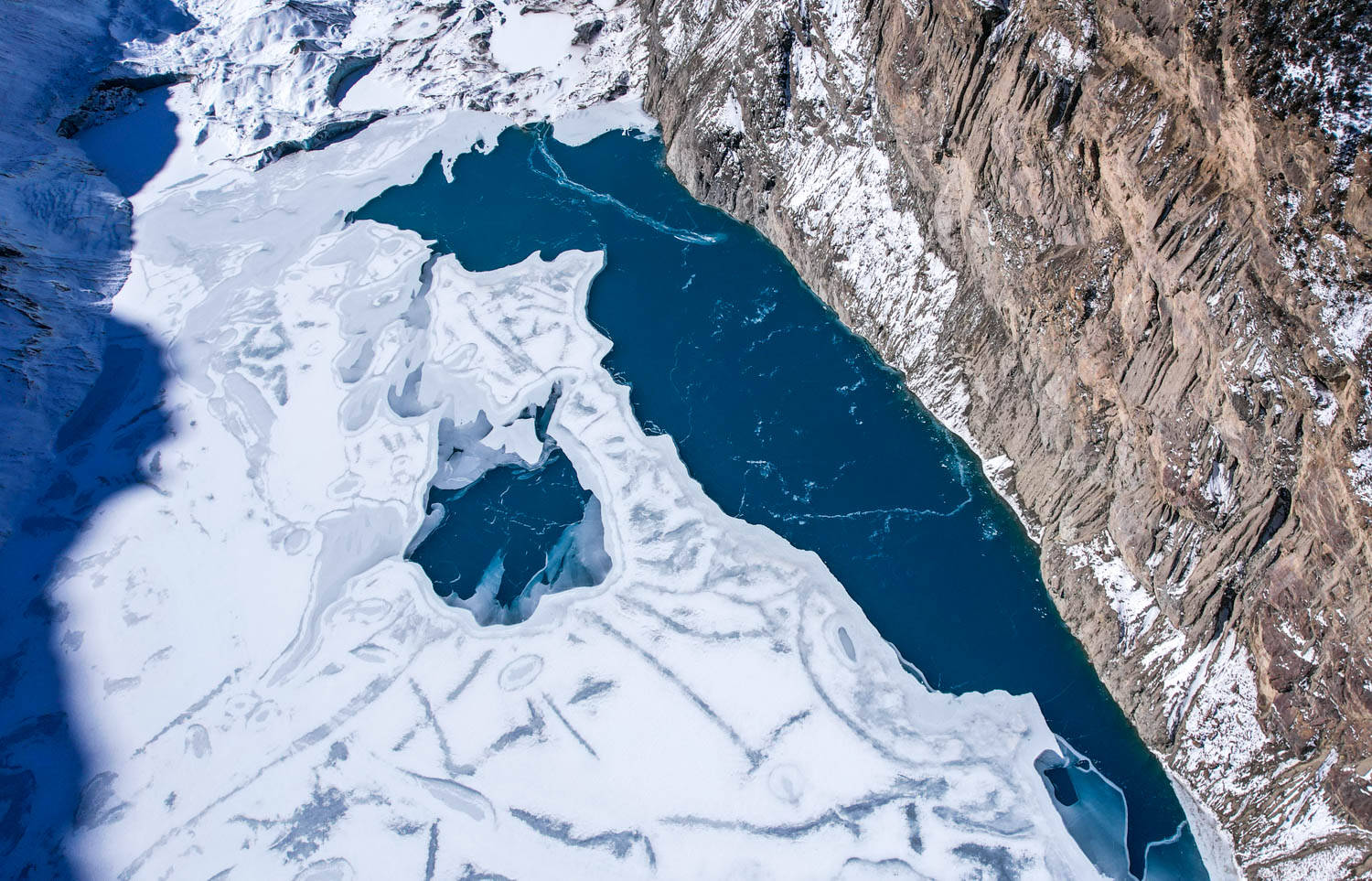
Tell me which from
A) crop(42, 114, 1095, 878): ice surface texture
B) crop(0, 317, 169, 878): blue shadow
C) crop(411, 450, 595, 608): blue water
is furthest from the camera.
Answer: crop(411, 450, 595, 608): blue water

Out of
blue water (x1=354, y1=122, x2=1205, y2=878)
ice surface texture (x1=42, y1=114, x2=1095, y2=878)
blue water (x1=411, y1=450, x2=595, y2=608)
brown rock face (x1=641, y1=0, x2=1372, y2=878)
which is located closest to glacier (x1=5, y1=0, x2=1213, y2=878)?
ice surface texture (x1=42, y1=114, x2=1095, y2=878)

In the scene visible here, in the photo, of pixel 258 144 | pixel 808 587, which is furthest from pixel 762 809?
pixel 258 144

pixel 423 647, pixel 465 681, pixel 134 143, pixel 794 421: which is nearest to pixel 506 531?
pixel 423 647

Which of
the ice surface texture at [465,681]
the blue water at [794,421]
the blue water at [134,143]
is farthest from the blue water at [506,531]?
the blue water at [134,143]

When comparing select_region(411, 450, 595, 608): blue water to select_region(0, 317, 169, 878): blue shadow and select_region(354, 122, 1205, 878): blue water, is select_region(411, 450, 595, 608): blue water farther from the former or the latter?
select_region(0, 317, 169, 878): blue shadow

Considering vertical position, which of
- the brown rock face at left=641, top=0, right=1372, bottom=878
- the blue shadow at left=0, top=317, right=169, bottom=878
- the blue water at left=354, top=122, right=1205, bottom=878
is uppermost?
the brown rock face at left=641, top=0, right=1372, bottom=878

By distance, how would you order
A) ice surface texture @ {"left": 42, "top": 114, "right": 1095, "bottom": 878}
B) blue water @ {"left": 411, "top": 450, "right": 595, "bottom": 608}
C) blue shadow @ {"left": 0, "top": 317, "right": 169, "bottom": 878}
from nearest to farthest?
ice surface texture @ {"left": 42, "top": 114, "right": 1095, "bottom": 878} < blue shadow @ {"left": 0, "top": 317, "right": 169, "bottom": 878} < blue water @ {"left": 411, "top": 450, "right": 595, "bottom": 608}

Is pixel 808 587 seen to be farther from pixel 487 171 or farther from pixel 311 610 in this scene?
pixel 487 171

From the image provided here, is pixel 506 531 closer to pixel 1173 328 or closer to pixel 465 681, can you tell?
pixel 465 681
